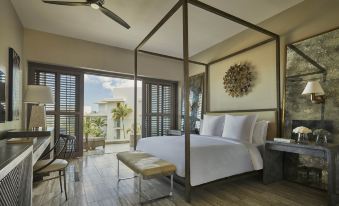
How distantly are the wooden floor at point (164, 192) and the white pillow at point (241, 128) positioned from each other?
0.71m

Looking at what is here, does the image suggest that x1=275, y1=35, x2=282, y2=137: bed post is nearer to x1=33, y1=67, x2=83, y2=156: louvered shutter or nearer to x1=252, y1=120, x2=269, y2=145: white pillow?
x1=252, y1=120, x2=269, y2=145: white pillow

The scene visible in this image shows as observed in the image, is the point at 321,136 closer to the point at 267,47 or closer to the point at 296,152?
the point at 296,152

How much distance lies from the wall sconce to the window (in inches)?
157

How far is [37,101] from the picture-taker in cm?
311

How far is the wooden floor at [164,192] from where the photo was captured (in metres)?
2.31

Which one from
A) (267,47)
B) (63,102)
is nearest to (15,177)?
(63,102)

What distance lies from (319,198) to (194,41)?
378cm

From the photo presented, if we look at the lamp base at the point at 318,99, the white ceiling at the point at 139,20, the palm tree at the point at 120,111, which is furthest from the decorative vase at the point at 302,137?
the palm tree at the point at 120,111

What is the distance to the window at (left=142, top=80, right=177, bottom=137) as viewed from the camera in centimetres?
571

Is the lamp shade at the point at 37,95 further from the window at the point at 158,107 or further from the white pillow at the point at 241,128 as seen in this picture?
the white pillow at the point at 241,128

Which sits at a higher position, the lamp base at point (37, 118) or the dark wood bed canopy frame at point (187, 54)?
the dark wood bed canopy frame at point (187, 54)

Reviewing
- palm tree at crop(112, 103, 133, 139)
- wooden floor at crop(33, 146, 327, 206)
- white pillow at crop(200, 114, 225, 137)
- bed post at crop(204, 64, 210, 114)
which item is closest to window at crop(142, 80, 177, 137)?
bed post at crop(204, 64, 210, 114)

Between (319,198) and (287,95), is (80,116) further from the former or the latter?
(319,198)

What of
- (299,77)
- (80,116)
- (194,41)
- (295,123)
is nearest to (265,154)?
(295,123)
